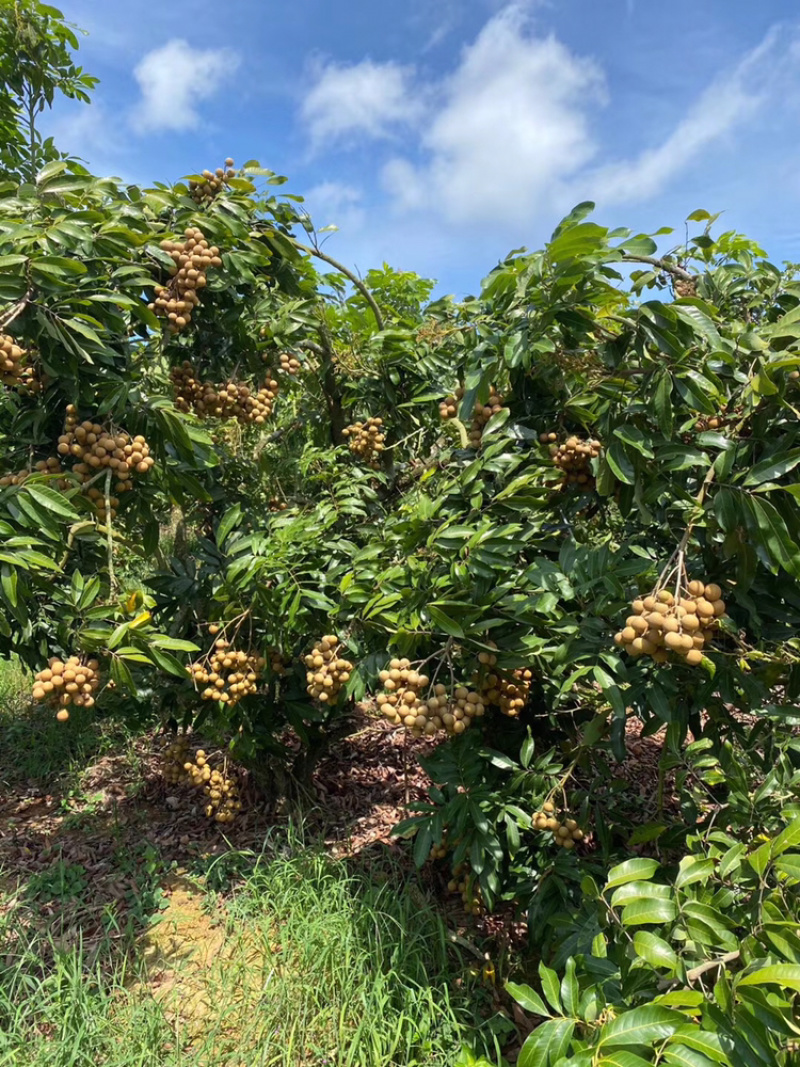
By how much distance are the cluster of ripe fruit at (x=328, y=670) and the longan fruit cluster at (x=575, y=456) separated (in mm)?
969

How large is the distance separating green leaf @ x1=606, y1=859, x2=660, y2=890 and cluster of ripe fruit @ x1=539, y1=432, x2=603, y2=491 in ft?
3.70

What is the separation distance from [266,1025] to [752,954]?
1729 millimetres

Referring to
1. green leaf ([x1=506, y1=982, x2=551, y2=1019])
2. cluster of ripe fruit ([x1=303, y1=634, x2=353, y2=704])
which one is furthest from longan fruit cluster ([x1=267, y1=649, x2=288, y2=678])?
green leaf ([x1=506, y1=982, x2=551, y2=1019])

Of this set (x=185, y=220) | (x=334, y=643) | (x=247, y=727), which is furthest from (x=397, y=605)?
(x=185, y=220)

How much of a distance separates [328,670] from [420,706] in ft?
1.72


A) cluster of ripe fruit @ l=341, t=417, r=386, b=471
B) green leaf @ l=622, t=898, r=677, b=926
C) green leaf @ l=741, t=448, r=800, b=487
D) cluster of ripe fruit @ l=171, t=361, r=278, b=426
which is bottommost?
green leaf @ l=622, t=898, r=677, b=926

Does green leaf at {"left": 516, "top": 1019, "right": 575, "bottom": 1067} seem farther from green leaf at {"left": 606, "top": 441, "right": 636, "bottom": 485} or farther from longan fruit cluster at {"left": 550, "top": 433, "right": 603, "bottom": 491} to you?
longan fruit cluster at {"left": 550, "top": 433, "right": 603, "bottom": 491}

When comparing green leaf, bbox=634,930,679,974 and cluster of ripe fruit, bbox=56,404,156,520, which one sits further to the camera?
cluster of ripe fruit, bbox=56,404,156,520

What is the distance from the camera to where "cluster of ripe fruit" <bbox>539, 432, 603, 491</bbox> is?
7.07 ft

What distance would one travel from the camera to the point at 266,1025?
225cm

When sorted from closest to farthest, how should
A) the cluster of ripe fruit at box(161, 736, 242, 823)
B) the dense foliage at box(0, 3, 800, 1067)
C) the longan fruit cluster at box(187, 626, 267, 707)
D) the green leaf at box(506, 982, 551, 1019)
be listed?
the green leaf at box(506, 982, 551, 1019) < the dense foliage at box(0, 3, 800, 1067) < the longan fruit cluster at box(187, 626, 267, 707) < the cluster of ripe fruit at box(161, 736, 242, 823)

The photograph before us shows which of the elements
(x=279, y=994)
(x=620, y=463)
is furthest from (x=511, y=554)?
(x=279, y=994)

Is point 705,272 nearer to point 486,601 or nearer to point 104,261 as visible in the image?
point 486,601

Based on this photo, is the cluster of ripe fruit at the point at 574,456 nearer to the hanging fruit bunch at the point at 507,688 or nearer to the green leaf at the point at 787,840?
the hanging fruit bunch at the point at 507,688
